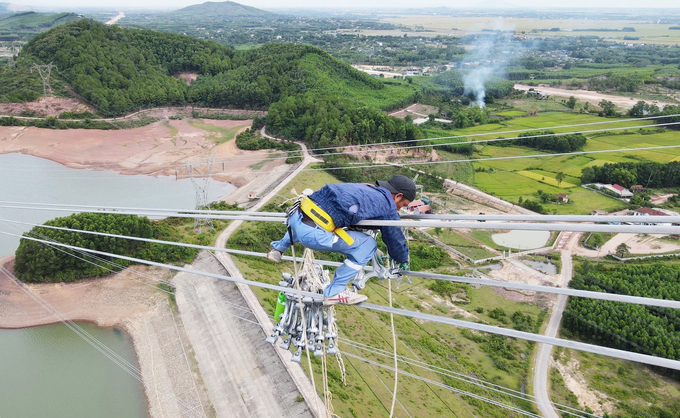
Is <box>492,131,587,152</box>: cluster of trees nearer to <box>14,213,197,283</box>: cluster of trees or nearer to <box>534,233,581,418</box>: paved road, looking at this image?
<box>534,233,581,418</box>: paved road

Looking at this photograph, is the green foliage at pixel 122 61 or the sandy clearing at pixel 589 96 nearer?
the green foliage at pixel 122 61

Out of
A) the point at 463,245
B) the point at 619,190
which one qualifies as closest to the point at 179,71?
the point at 463,245

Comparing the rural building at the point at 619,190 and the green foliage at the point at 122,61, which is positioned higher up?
the green foliage at the point at 122,61

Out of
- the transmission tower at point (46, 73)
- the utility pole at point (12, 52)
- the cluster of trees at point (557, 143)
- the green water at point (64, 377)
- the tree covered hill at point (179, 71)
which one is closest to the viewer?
the green water at point (64, 377)

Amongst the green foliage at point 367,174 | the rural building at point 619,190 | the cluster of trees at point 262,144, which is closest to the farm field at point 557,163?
the rural building at point 619,190

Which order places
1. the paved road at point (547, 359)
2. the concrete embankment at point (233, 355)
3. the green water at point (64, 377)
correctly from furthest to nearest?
the paved road at point (547, 359)
the green water at point (64, 377)
the concrete embankment at point (233, 355)

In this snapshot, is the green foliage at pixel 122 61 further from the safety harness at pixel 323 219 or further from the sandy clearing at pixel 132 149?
the safety harness at pixel 323 219

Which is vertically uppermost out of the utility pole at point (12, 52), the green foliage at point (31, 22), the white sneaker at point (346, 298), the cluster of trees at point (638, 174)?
the green foliage at point (31, 22)
